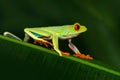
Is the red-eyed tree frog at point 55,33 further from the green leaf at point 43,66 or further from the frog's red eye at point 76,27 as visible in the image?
the green leaf at point 43,66

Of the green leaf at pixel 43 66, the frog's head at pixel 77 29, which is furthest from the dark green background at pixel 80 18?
the green leaf at pixel 43 66

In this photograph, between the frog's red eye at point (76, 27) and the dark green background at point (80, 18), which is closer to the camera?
the dark green background at point (80, 18)

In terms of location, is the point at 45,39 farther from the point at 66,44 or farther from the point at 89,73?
the point at 89,73

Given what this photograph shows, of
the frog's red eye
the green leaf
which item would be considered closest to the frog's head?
the frog's red eye

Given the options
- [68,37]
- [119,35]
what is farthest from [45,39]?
[119,35]

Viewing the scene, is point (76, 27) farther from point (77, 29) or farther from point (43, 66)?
point (43, 66)

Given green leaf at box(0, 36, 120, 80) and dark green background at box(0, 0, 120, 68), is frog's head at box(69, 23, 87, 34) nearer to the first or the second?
dark green background at box(0, 0, 120, 68)
